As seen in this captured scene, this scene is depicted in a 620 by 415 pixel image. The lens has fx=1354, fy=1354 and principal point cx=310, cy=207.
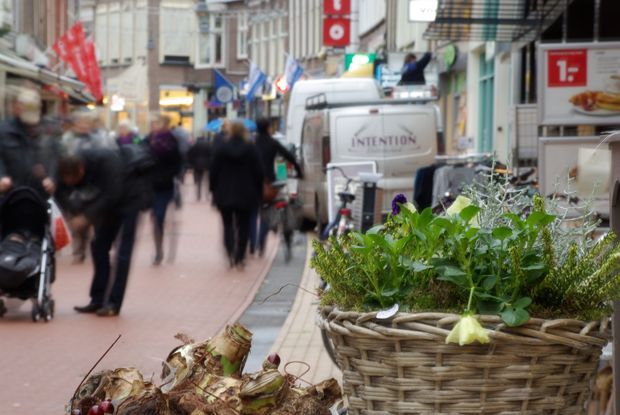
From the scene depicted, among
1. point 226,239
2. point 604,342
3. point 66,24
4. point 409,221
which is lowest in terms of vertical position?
point 226,239

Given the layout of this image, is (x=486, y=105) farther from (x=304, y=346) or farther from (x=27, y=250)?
(x=304, y=346)

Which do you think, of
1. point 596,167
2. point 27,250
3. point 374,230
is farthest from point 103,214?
point 374,230

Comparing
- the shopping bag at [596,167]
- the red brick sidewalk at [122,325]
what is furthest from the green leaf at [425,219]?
the red brick sidewalk at [122,325]

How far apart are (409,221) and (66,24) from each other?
4715 cm

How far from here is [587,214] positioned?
10.0ft

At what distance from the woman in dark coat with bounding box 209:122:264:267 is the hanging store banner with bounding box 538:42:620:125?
23.1ft

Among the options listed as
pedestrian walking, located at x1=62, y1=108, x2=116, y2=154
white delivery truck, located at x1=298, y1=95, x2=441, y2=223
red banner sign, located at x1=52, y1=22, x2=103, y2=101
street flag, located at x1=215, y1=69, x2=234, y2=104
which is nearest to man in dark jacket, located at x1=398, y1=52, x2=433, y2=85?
white delivery truck, located at x1=298, y1=95, x2=441, y2=223

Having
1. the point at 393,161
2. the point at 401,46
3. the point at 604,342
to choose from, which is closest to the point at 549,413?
the point at 604,342

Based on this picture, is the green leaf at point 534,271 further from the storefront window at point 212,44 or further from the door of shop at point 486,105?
the storefront window at point 212,44

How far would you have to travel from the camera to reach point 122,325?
11023 mm

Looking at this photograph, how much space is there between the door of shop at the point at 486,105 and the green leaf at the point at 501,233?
22808 millimetres

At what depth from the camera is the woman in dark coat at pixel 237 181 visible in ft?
52.2

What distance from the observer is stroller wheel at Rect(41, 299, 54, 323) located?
36.8 ft

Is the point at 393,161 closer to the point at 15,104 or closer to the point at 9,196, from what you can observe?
the point at 15,104
